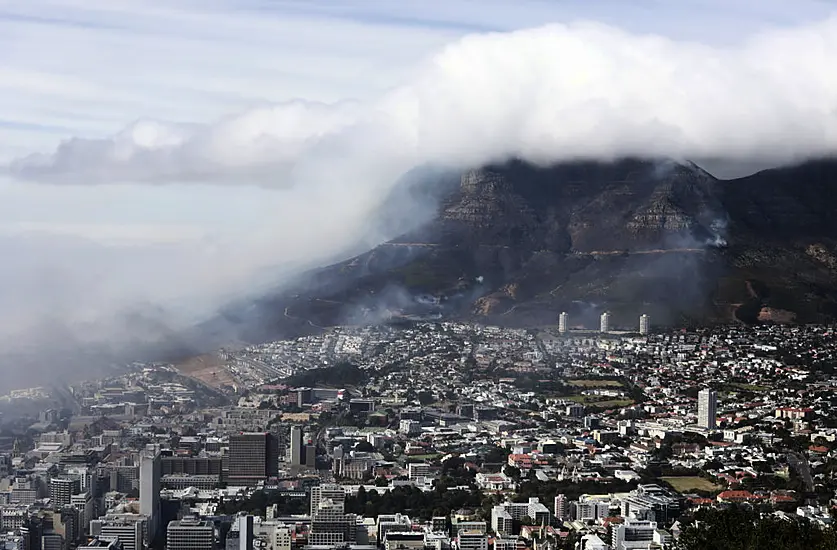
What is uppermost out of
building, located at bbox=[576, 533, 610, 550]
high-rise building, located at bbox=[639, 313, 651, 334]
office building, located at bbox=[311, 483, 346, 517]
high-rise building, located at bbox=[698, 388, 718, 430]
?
high-rise building, located at bbox=[639, 313, 651, 334]

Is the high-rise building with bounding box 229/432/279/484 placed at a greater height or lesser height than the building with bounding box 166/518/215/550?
greater

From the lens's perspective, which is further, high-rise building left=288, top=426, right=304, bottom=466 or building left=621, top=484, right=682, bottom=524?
high-rise building left=288, top=426, right=304, bottom=466

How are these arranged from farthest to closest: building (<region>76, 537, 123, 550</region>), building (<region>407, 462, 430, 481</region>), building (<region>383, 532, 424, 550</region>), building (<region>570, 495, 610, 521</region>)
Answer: building (<region>407, 462, 430, 481</region>) → building (<region>570, 495, 610, 521</region>) → building (<region>383, 532, 424, 550</region>) → building (<region>76, 537, 123, 550</region>)

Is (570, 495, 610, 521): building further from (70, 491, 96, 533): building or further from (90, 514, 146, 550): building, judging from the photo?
(70, 491, 96, 533): building

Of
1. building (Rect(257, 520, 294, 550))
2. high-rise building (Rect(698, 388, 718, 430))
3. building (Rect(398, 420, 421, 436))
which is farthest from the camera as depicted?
high-rise building (Rect(698, 388, 718, 430))

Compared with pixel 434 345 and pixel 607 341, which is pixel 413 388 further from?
pixel 607 341

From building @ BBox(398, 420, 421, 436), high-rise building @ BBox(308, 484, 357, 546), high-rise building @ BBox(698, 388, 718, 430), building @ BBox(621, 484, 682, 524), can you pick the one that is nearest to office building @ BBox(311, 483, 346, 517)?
high-rise building @ BBox(308, 484, 357, 546)

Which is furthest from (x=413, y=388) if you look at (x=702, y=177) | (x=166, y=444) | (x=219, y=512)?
(x=702, y=177)
